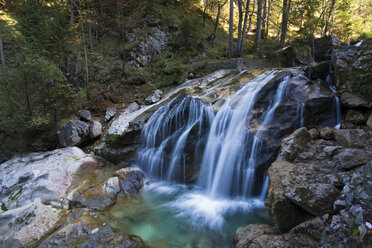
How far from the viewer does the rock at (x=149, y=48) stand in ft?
50.9

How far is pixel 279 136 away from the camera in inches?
251

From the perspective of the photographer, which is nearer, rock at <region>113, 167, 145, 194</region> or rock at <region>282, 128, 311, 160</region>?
rock at <region>282, 128, 311, 160</region>

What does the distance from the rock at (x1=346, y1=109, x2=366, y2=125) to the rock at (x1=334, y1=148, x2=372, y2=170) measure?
2615 millimetres

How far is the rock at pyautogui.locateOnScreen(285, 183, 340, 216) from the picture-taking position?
324cm

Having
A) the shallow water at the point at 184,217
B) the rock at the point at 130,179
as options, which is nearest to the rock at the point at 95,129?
the rock at the point at 130,179

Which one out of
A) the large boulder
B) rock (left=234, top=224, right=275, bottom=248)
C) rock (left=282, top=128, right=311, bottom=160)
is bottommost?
rock (left=234, top=224, right=275, bottom=248)

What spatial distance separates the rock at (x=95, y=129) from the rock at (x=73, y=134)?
227 millimetres

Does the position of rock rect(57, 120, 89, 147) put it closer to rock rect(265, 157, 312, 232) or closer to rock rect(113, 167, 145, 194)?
rock rect(113, 167, 145, 194)

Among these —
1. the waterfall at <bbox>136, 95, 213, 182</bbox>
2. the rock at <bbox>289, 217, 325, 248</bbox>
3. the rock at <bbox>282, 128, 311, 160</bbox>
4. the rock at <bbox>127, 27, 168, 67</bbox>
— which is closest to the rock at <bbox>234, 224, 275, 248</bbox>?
the rock at <bbox>289, 217, 325, 248</bbox>

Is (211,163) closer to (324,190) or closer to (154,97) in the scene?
(324,190)

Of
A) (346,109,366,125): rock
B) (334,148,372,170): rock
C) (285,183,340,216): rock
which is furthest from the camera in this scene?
(346,109,366,125): rock

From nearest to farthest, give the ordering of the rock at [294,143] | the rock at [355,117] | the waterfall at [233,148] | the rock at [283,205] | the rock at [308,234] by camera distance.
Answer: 1. the rock at [308,234]
2. the rock at [283,205]
3. the rock at [294,143]
4. the rock at [355,117]
5. the waterfall at [233,148]

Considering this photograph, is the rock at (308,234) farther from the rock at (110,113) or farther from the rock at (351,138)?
the rock at (110,113)

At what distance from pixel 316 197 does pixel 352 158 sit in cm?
116
